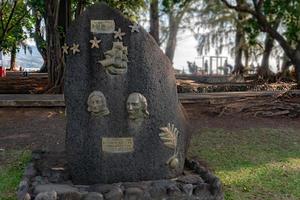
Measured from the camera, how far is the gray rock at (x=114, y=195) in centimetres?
506

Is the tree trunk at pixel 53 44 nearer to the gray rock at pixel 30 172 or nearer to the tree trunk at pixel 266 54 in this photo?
the gray rock at pixel 30 172

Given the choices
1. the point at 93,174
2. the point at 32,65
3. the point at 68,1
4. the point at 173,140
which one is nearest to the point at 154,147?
the point at 173,140

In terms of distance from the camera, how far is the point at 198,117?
10.5 meters

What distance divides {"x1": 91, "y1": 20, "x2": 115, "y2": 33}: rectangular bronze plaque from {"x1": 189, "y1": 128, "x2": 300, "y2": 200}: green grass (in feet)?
7.61

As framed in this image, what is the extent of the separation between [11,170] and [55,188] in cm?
187

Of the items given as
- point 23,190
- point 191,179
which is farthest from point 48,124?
point 191,179

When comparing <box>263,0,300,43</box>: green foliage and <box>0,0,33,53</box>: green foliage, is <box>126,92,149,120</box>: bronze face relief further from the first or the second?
<box>0,0,33,53</box>: green foliage

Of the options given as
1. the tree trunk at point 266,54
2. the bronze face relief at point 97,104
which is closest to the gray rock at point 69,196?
the bronze face relief at point 97,104

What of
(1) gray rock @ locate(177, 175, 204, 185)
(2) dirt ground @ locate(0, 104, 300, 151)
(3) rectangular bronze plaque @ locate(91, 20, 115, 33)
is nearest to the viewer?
(1) gray rock @ locate(177, 175, 204, 185)

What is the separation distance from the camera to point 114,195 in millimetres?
5078

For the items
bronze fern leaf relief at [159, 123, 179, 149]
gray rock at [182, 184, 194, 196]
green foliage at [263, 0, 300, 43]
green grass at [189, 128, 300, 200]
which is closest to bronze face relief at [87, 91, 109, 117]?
bronze fern leaf relief at [159, 123, 179, 149]

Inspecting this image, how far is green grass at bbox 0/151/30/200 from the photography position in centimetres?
598

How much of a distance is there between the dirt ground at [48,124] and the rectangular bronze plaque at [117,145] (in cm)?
271

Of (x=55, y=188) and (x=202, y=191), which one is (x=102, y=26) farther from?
(x=202, y=191)
